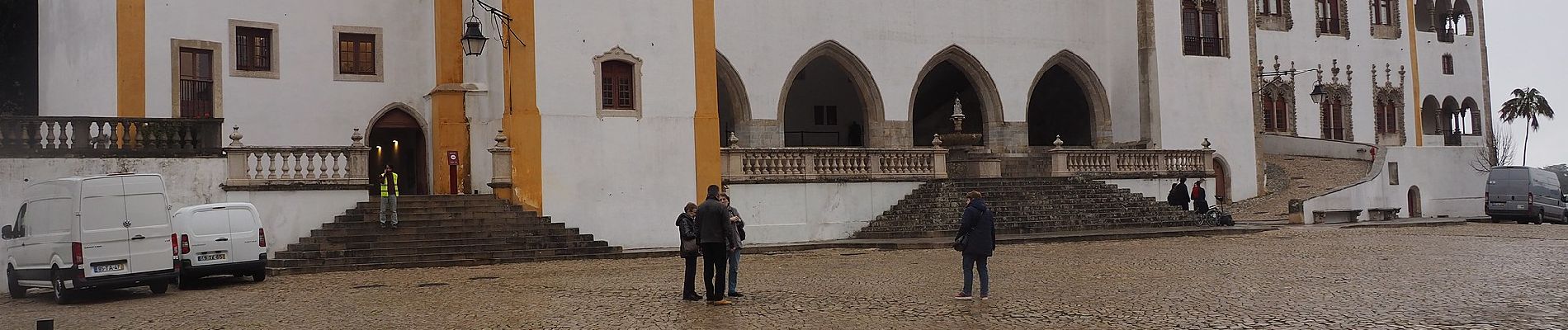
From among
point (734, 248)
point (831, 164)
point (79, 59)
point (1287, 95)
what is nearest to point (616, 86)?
point (831, 164)

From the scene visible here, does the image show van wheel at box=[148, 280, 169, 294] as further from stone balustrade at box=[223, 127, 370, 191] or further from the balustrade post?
the balustrade post

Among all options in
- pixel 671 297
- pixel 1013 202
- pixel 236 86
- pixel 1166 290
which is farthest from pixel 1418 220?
pixel 236 86

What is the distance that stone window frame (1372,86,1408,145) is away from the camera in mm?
43312

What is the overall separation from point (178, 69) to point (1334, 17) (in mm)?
34948

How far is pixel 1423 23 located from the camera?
47.3m

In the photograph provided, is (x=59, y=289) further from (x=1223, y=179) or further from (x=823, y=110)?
(x=1223, y=179)

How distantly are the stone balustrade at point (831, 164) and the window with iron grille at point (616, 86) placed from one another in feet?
7.08

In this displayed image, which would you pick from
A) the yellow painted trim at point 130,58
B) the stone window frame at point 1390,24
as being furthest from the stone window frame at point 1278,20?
the yellow painted trim at point 130,58

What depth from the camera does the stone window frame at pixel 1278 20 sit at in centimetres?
4044

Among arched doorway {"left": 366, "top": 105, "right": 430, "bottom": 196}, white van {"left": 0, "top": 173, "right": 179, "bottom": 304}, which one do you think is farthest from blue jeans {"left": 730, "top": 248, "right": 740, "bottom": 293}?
arched doorway {"left": 366, "top": 105, "right": 430, "bottom": 196}

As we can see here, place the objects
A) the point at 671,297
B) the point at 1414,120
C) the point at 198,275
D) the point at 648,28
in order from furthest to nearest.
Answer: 1. the point at 1414,120
2. the point at 648,28
3. the point at 198,275
4. the point at 671,297

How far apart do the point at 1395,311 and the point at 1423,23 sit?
4189 centimetres

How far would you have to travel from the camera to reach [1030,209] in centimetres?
2486

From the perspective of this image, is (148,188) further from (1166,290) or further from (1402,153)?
(1402,153)
